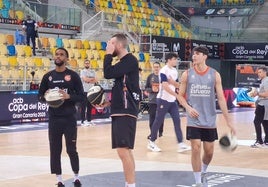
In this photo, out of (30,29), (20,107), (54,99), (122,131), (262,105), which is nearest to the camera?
(122,131)

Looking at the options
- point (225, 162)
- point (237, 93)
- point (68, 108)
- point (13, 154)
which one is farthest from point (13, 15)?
point (68, 108)

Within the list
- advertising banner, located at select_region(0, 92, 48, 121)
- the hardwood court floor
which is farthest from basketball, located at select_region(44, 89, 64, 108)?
advertising banner, located at select_region(0, 92, 48, 121)

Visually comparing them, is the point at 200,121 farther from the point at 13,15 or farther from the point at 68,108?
the point at 13,15

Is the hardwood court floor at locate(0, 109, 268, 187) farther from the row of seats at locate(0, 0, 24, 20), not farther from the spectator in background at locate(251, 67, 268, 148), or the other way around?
the row of seats at locate(0, 0, 24, 20)

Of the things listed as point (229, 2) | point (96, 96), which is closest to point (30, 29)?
point (96, 96)

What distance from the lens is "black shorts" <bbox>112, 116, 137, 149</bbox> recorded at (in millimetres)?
6633

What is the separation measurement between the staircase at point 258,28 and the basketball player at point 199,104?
2890 centimetres

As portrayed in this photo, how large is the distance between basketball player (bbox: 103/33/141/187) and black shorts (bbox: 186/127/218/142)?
4.24 ft

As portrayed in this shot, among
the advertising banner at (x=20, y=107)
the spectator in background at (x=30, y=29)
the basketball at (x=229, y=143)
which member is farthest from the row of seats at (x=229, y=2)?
the basketball at (x=229, y=143)

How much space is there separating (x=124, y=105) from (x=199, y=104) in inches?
60.0

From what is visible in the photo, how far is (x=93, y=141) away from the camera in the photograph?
13.8 m

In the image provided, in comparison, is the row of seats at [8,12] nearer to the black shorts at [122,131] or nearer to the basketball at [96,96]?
the basketball at [96,96]

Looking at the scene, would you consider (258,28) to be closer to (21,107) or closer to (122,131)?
(21,107)

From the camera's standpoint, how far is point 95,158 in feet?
36.1
